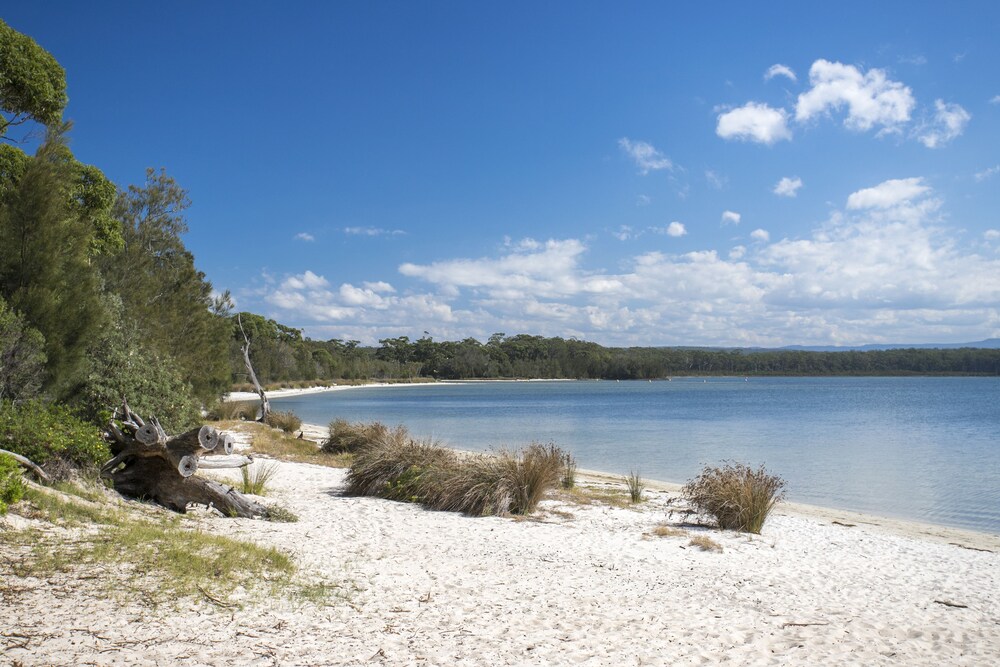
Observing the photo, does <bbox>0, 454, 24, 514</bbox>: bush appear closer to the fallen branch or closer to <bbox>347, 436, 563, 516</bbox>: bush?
the fallen branch

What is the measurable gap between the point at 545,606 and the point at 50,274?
402 inches

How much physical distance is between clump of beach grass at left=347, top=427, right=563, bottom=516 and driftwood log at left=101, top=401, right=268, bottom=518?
291 centimetres

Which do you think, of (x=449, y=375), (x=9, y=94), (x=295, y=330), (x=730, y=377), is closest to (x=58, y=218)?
(x=9, y=94)

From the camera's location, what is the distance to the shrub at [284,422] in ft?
86.3

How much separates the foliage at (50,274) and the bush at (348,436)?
748 cm

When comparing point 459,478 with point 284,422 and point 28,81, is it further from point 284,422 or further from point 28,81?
point 284,422

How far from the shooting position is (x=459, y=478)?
447 inches

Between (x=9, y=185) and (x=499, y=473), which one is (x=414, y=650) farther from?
(x=9, y=185)

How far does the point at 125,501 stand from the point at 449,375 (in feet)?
442

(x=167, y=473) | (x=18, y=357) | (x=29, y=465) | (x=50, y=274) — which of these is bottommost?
(x=167, y=473)

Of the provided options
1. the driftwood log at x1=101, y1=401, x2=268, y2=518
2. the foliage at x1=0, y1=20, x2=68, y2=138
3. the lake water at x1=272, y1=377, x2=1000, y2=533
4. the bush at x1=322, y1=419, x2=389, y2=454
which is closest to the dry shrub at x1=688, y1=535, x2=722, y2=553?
the driftwood log at x1=101, y1=401, x2=268, y2=518

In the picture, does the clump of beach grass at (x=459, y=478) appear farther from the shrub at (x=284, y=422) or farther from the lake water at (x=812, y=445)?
the shrub at (x=284, y=422)

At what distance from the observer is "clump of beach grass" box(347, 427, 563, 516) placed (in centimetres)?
1097

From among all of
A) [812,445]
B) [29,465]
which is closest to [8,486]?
[29,465]
